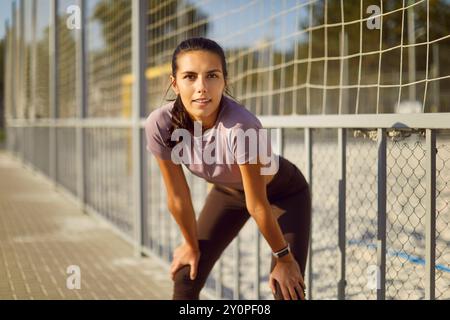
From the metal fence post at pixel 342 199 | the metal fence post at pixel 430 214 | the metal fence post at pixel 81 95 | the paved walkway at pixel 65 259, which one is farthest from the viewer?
the metal fence post at pixel 81 95

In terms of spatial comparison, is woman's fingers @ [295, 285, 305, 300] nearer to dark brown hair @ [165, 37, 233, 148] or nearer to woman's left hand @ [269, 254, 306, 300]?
woman's left hand @ [269, 254, 306, 300]

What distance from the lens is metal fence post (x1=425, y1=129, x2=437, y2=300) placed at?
236 centimetres


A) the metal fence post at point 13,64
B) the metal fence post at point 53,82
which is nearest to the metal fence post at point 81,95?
the metal fence post at point 53,82

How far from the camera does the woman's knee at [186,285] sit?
2.66 metres

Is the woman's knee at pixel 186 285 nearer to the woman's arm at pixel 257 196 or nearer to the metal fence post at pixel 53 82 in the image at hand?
the woman's arm at pixel 257 196

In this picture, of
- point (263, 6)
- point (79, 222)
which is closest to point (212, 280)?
point (263, 6)

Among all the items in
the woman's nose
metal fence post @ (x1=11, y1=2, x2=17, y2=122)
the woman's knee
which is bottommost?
the woman's knee

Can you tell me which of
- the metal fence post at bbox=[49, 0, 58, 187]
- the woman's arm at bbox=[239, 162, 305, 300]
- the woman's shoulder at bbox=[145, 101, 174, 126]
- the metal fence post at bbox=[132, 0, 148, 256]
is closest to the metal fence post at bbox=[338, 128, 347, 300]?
the woman's arm at bbox=[239, 162, 305, 300]

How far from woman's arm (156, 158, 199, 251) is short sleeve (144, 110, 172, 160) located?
0.04m

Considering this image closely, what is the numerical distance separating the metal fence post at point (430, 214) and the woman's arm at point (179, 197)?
3.29ft
